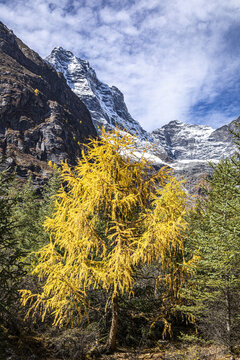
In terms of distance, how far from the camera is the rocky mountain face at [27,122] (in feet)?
213

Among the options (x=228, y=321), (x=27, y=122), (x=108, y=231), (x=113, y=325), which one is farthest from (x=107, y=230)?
(x=27, y=122)

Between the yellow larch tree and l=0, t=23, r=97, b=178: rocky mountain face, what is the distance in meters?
57.1

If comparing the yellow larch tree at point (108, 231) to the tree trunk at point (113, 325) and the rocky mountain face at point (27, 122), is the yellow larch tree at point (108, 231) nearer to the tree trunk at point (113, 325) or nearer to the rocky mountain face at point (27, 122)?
the tree trunk at point (113, 325)

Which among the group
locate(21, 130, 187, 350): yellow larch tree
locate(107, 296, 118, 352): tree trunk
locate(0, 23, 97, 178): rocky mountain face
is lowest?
locate(107, 296, 118, 352): tree trunk

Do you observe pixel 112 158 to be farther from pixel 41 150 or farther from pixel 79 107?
pixel 79 107

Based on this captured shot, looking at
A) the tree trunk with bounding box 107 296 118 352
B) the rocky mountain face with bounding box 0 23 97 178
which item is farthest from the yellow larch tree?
the rocky mountain face with bounding box 0 23 97 178

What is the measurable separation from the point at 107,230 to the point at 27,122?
79.0 metres

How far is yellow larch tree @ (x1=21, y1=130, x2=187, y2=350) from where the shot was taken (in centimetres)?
504

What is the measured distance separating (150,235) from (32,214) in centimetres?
1934

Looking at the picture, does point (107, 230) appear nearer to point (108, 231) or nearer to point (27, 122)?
point (108, 231)

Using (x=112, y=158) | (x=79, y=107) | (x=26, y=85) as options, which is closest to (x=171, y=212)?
(x=112, y=158)

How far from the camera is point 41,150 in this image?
7094 cm

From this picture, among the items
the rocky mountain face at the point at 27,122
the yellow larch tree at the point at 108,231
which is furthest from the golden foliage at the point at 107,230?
the rocky mountain face at the point at 27,122

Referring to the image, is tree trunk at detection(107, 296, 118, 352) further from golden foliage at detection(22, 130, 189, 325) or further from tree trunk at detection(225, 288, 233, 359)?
tree trunk at detection(225, 288, 233, 359)
